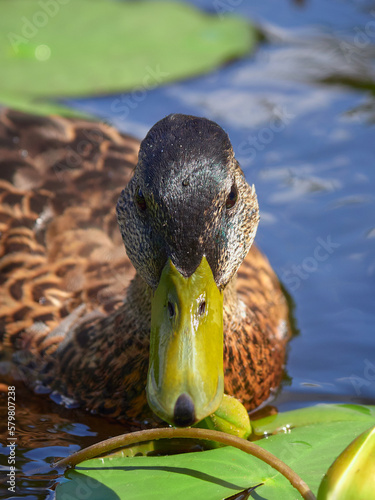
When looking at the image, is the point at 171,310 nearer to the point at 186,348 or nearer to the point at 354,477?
the point at 186,348

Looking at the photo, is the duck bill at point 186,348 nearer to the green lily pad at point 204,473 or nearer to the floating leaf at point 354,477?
the green lily pad at point 204,473

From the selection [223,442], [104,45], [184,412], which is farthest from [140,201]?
[104,45]

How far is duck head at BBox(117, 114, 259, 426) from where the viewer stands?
136 inches

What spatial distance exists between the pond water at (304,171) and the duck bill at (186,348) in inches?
39.9

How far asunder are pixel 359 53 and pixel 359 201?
7.81ft

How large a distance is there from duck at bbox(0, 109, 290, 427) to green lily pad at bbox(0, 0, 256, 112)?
1495mm

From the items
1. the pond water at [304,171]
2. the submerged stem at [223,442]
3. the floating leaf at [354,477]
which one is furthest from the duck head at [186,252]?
the pond water at [304,171]

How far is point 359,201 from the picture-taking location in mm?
6934

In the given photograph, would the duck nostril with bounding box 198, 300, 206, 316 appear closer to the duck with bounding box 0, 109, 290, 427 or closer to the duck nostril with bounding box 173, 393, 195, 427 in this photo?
the duck with bounding box 0, 109, 290, 427

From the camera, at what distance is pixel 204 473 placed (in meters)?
3.62

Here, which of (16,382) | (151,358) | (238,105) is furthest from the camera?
(238,105)

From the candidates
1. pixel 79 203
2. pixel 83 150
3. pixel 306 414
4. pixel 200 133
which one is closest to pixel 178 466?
pixel 306 414

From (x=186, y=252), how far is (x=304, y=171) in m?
3.91

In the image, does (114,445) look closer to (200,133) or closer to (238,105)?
(200,133)
